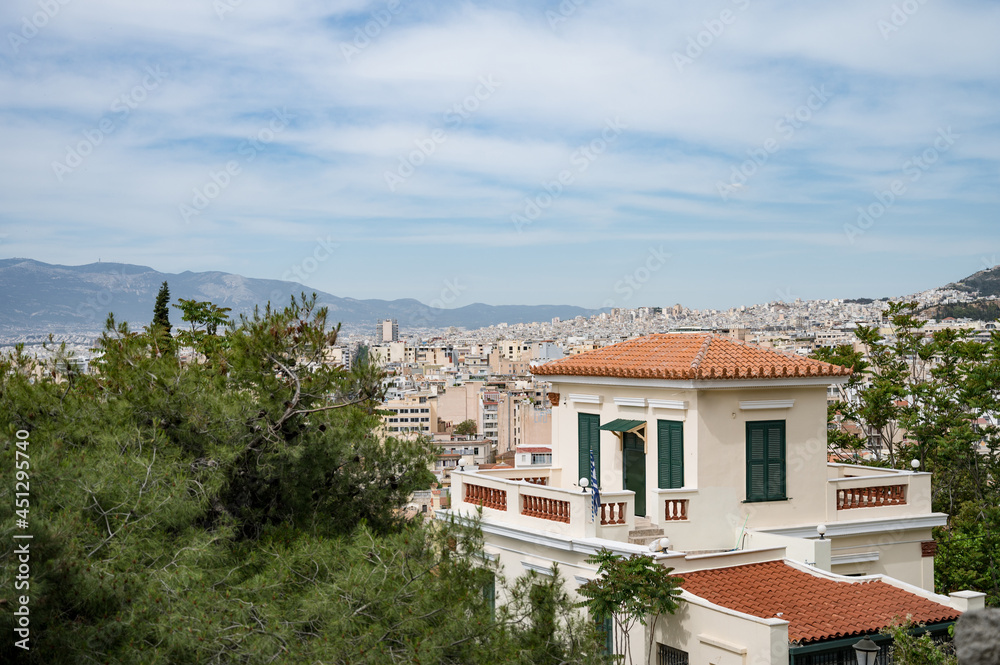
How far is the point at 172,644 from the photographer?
8258 mm

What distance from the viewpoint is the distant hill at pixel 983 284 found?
122906 millimetres

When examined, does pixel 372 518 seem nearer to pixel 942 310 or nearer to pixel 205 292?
pixel 942 310

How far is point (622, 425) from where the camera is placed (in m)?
15.8

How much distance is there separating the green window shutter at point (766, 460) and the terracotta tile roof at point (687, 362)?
0.93 metres

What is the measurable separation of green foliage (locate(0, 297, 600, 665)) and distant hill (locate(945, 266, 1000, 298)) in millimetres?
124114

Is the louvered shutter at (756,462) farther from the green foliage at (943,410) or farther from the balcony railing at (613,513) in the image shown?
the green foliage at (943,410)

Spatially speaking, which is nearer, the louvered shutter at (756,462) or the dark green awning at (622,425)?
the louvered shutter at (756,462)

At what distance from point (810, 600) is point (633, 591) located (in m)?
2.59

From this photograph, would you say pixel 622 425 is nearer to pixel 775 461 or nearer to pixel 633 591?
pixel 775 461

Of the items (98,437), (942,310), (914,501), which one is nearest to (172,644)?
(98,437)

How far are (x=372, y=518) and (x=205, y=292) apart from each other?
7299 inches

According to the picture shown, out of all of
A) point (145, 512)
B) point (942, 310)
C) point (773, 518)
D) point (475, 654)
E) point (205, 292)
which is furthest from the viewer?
point (205, 292)

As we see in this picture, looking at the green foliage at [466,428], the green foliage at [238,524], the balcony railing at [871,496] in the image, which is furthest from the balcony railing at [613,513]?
the green foliage at [466,428]

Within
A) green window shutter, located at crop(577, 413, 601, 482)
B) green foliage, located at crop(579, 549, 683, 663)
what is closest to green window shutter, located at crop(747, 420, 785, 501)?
green window shutter, located at crop(577, 413, 601, 482)
